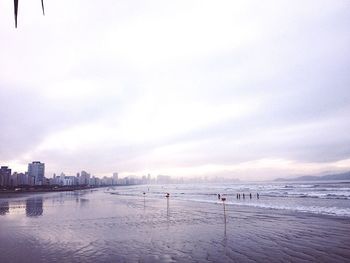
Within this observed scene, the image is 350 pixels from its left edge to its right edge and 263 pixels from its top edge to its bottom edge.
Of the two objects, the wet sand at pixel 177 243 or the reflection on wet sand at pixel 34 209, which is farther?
the reflection on wet sand at pixel 34 209

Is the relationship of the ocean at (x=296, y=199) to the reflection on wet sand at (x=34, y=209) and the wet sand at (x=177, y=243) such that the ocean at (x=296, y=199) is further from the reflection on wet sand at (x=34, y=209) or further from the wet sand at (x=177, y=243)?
the reflection on wet sand at (x=34, y=209)

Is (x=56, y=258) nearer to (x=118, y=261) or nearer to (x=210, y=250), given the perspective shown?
(x=118, y=261)

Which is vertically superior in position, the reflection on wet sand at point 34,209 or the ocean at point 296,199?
the reflection on wet sand at point 34,209

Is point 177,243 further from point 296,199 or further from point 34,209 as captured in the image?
point 296,199

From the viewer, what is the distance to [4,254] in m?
14.1

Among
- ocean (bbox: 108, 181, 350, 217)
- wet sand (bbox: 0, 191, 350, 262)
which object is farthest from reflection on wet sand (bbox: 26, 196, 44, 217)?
ocean (bbox: 108, 181, 350, 217)

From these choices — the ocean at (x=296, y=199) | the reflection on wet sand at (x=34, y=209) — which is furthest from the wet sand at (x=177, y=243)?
the ocean at (x=296, y=199)

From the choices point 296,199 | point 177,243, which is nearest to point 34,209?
point 177,243

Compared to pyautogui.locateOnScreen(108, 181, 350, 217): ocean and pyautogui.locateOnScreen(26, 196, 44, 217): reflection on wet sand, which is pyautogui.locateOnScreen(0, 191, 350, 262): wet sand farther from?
pyautogui.locateOnScreen(108, 181, 350, 217): ocean

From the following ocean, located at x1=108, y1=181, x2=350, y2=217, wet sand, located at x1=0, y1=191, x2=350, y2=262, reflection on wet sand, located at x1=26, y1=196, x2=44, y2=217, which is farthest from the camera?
ocean, located at x1=108, y1=181, x2=350, y2=217

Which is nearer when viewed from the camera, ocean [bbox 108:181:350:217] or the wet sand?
the wet sand

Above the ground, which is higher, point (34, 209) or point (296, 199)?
point (34, 209)

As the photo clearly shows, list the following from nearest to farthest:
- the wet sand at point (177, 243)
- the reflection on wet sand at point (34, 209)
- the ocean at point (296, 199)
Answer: the wet sand at point (177, 243) → the reflection on wet sand at point (34, 209) → the ocean at point (296, 199)

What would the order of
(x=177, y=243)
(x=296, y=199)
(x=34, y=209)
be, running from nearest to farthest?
(x=177, y=243) < (x=34, y=209) < (x=296, y=199)
